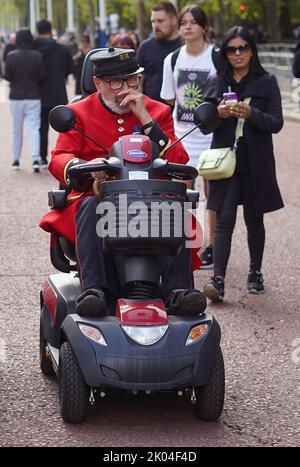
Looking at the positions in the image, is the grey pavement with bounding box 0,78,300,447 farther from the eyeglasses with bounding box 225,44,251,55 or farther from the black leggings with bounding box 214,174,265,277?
the eyeglasses with bounding box 225,44,251,55

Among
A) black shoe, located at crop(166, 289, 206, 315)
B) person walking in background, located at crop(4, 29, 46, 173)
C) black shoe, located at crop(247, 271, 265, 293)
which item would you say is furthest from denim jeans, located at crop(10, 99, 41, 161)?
black shoe, located at crop(166, 289, 206, 315)

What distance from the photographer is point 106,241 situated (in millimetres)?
5422

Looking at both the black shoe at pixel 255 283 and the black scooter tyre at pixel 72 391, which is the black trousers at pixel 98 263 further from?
the black shoe at pixel 255 283

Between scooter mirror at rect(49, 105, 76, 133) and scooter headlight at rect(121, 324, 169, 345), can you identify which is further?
scooter mirror at rect(49, 105, 76, 133)

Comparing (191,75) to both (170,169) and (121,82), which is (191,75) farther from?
(170,169)

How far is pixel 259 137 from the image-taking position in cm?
821

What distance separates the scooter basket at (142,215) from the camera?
17.5 feet

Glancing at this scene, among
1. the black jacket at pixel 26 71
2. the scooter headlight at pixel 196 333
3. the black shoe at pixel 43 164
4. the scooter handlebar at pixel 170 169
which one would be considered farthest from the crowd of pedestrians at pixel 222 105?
the black shoe at pixel 43 164

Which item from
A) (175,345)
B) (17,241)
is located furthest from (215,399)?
(17,241)

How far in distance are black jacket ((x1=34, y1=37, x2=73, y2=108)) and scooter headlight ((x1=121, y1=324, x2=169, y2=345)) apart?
36.5ft

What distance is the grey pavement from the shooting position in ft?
17.2

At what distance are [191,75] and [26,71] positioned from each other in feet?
21.8

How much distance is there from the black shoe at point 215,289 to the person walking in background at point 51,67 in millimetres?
8466

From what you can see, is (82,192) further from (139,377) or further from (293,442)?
(293,442)
